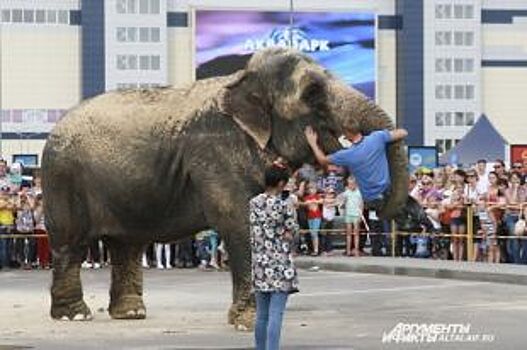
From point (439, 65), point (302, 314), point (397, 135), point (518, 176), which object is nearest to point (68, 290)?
point (302, 314)

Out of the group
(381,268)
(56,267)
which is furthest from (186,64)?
(56,267)

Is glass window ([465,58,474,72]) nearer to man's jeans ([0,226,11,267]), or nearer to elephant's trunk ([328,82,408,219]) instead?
man's jeans ([0,226,11,267])

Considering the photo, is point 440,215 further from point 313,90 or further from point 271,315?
point 271,315

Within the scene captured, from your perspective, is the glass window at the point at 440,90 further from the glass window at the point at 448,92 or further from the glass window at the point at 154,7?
the glass window at the point at 154,7

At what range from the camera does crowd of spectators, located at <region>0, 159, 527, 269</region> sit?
76.7ft

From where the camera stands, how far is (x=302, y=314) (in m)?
14.9

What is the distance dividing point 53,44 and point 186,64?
10.2 m

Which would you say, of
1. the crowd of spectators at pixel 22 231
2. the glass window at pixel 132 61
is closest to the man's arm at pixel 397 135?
the crowd of spectators at pixel 22 231

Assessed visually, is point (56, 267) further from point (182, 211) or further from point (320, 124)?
point (320, 124)

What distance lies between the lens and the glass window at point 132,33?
9369 centimetres

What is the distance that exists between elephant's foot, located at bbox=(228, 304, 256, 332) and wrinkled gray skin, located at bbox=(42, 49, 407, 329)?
0.04ft

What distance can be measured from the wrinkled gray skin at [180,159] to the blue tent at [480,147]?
2878 centimetres

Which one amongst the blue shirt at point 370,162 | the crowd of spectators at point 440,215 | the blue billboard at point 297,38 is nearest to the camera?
the blue shirt at point 370,162

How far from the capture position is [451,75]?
9844cm
